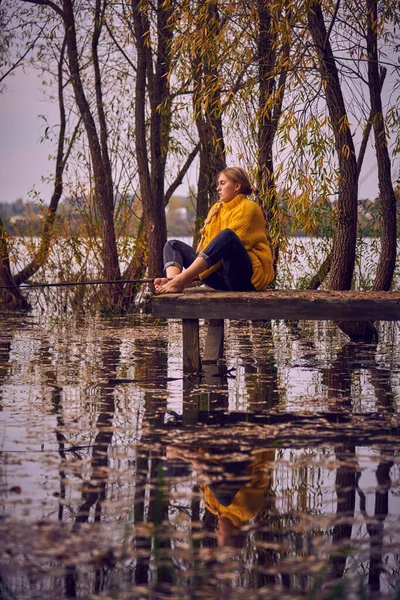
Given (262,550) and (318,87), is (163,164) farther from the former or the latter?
(262,550)

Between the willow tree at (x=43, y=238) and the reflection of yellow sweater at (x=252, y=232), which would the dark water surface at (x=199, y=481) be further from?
the willow tree at (x=43, y=238)

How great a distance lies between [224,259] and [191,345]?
591mm

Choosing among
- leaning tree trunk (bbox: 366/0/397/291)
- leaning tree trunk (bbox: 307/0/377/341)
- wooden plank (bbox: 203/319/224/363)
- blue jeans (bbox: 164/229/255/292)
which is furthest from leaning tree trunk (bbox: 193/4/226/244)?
wooden plank (bbox: 203/319/224/363)

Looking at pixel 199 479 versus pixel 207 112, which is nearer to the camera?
pixel 199 479

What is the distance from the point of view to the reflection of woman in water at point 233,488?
260cm

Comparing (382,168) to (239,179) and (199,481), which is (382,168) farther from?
(199,481)

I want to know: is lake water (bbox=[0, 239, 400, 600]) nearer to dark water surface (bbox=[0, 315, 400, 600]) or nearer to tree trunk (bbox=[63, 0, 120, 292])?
dark water surface (bbox=[0, 315, 400, 600])

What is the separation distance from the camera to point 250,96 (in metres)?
7.62

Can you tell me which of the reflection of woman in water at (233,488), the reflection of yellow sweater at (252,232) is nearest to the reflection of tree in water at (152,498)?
the reflection of woman in water at (233,488)

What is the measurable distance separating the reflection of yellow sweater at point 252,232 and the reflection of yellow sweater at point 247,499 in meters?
2.52

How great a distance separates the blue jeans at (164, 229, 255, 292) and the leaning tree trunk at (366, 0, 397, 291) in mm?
2047

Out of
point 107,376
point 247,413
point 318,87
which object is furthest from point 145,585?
point 318,87

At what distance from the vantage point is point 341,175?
7383 millimetres

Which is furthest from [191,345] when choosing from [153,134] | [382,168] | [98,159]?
[98,159]
